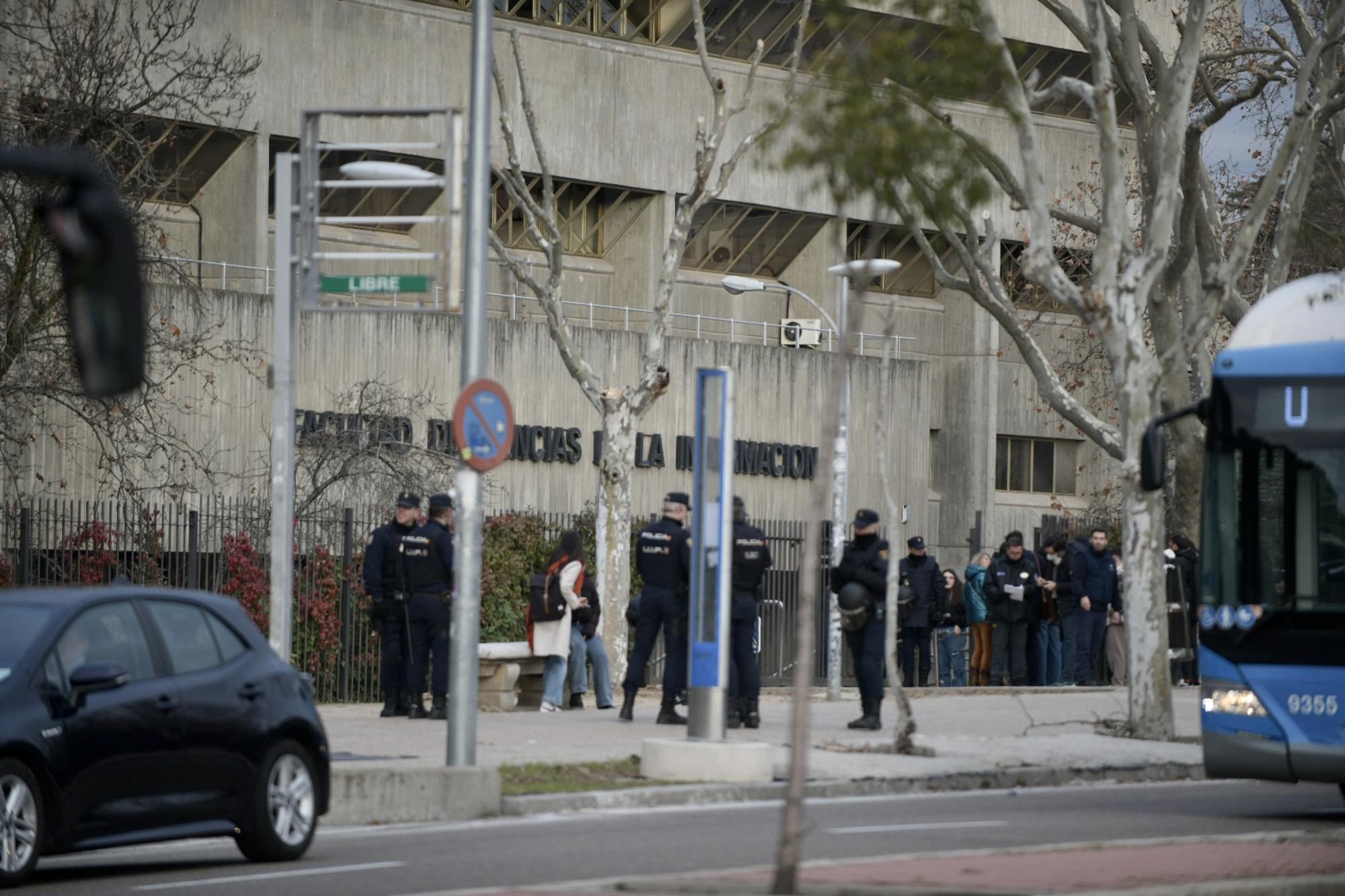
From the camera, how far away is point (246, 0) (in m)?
36.3

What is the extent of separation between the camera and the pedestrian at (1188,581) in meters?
26.8

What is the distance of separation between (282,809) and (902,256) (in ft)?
133

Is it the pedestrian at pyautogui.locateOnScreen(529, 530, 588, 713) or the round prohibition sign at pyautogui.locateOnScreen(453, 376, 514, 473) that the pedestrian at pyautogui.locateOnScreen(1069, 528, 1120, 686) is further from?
the round prohibition sign at pyautogui.locateOnScreen(453, 376, 514, 473)

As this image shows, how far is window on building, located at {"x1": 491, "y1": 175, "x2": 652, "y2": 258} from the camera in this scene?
4212 centimetres

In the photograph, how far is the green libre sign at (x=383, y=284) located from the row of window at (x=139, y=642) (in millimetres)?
3514

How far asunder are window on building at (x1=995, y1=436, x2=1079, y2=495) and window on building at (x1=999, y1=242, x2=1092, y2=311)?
3.41m

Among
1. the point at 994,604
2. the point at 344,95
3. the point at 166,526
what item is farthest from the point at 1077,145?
the point at 166,526

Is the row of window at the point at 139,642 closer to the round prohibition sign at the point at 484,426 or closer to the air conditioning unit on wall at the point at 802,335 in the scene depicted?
the round prohibition sign at the point at 484,426

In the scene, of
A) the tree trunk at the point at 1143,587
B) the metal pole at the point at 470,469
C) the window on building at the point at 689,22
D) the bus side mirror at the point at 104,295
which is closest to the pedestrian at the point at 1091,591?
the tree trunk at the point at 1143,587

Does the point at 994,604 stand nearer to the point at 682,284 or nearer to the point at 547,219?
the point at 547,219

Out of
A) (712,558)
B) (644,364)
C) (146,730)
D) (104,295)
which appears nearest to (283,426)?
(712,558)

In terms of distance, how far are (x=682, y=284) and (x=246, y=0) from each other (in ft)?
38.5

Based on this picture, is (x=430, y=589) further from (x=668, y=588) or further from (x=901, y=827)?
(x=901, y=827)

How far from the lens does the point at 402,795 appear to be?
1391 centimetres
